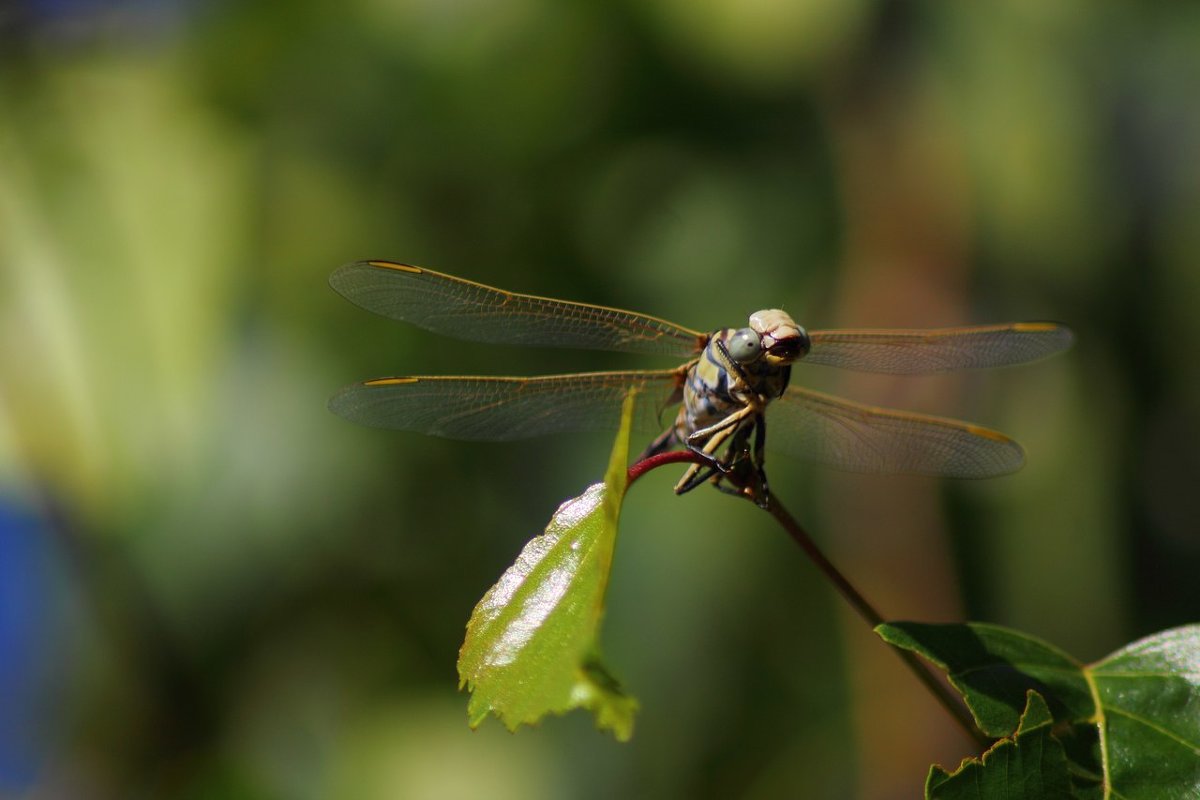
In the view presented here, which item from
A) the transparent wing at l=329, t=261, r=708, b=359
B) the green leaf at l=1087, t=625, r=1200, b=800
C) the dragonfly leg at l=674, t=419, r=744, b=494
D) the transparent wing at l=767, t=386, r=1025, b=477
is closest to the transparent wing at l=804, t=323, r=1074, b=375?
the transparent wing at l=767, t=386, r=1025, b=477

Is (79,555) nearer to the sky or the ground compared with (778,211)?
nearer to the ground

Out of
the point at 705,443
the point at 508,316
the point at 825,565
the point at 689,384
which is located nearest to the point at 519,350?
the point at 508,316

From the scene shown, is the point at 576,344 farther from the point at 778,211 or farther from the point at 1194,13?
the point at 1194,13

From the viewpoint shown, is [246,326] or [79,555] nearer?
[79,555]

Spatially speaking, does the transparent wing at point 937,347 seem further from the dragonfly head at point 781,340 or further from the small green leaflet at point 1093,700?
the small green leaflet at point 1093,700

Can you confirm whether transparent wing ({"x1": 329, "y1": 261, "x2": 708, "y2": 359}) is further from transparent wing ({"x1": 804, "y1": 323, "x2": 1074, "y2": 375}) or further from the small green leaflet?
the small green leaflet

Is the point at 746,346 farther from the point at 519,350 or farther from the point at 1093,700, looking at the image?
the point at 519,350

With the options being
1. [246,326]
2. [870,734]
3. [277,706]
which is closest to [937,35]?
[870,734]
